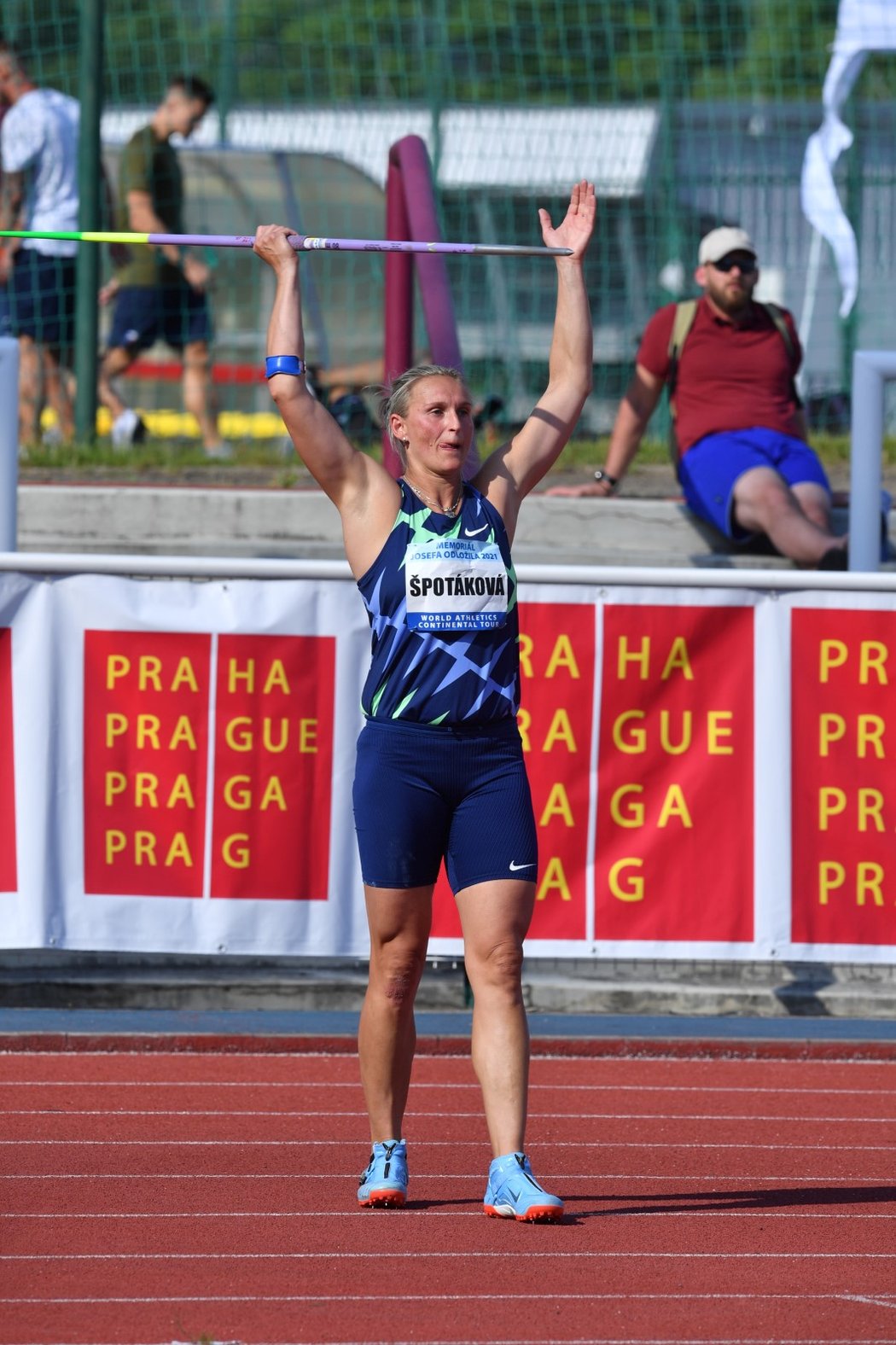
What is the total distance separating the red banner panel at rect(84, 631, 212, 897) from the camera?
732cm

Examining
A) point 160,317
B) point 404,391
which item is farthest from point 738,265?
point 404,391

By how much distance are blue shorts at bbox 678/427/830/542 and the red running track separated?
293cm

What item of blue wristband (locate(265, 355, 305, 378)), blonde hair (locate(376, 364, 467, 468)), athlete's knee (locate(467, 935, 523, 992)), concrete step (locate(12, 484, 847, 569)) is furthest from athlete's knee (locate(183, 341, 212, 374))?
athlete's knee (locate(467, 935, 523, 992))

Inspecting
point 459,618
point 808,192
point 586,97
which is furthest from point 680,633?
point 586,97

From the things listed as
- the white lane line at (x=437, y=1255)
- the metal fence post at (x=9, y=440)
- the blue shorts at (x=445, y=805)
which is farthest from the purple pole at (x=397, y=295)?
the white lane line at (x=437, y=1255)

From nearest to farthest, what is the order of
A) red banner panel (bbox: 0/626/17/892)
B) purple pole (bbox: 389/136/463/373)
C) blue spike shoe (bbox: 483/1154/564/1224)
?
1. blue spike shoe (bbox: 483/1154/564/1224)
2. red banner panel (bbox: 0/626/17/892)
3. purple pole (bbox: 389/136/463/373)

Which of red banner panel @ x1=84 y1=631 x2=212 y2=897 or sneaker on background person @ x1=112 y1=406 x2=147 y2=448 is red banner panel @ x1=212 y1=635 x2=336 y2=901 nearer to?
red banner panel @ x1=84 y1=631 x2=212 y2=897

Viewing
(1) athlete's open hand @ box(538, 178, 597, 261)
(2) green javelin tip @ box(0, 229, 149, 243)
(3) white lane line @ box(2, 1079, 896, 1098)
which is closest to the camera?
(1) athlete's open hand @ box(538, 178, 597, 261)

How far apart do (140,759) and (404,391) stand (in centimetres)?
253

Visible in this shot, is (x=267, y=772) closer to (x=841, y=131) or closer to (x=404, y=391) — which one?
(x=404, y=391)

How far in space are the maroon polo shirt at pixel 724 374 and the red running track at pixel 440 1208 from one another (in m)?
3.42

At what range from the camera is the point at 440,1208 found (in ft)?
16.9

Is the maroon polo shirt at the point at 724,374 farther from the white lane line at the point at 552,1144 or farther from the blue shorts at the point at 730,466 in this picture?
the white lane line at the point at 552,1144

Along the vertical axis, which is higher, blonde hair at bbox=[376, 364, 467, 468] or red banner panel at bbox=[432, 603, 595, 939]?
blonde hair at bbox=[376, 364, 467, 468]
